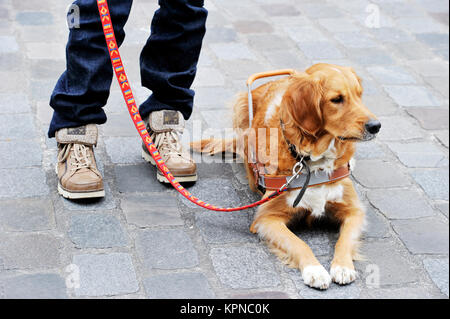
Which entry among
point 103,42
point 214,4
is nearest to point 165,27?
point 103,42

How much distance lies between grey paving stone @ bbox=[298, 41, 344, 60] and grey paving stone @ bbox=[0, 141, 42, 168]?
2.32 meters

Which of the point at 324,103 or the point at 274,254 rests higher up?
the point at 324,103

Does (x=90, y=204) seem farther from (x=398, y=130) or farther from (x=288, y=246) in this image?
(x=398, y=130)

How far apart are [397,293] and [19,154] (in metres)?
2.11

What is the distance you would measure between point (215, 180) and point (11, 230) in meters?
1.12

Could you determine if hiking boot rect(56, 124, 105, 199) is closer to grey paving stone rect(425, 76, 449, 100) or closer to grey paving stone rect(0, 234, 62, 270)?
grey paving stone rect(0, 234, 62, 270)

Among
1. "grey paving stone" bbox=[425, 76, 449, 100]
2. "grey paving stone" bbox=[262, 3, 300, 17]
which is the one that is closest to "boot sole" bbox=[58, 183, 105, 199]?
"grey paving stone" bbox=[425, 76, 449, 100]

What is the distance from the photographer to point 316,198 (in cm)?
316

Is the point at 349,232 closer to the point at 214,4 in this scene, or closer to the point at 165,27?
the point at 165,27

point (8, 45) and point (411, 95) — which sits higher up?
point (8, 45)

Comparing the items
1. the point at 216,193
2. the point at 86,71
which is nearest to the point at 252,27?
the point at 216,193

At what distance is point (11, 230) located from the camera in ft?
9.89
